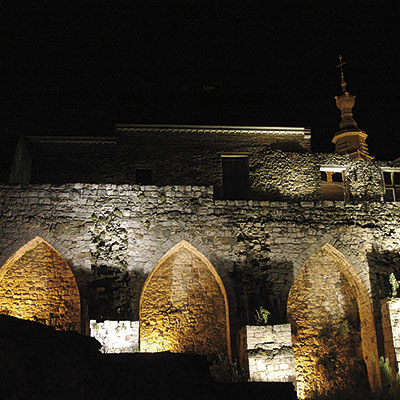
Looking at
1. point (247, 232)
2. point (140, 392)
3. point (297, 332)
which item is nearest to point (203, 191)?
point (247, 232)

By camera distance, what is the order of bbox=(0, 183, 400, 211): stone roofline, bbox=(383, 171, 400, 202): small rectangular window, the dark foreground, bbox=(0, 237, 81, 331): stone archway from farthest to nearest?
bbox=(383, 171, 400, 202): small rectangular window
bbox=(0, 237, 81, 331): stone archway
bbox=(0, 183, 400, 211): stone roofline
the dark foreground

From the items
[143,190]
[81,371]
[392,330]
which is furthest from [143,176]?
[81,371]

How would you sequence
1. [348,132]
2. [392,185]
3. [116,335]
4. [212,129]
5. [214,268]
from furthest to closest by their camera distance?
[348,132] < [212,129] < [392,185] < [214,268] < [116,335]

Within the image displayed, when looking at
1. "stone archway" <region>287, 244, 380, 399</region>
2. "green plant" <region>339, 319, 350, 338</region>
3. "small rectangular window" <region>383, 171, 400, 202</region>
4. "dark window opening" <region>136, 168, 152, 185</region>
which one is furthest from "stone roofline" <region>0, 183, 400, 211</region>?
"dark window opening" <region>136, 168, 152, 185</region>

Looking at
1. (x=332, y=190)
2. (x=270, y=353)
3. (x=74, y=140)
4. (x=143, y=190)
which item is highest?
(x=74, y=140)

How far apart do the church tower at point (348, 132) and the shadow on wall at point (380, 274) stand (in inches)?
500

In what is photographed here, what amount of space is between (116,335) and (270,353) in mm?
3832

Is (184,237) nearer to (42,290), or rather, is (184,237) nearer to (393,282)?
(42,290)

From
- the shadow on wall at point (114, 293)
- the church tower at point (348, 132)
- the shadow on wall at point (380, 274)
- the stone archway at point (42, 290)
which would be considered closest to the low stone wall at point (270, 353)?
the shadow on wall at point (114, 293)

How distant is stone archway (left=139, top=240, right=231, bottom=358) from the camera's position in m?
15.0

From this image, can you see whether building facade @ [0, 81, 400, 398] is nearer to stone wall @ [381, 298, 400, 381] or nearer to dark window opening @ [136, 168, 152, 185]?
stone wall @ [381, 298, 400, 381]

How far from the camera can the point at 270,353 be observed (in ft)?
42.8

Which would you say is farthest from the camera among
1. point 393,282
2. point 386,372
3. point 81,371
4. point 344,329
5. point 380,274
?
point 344,329

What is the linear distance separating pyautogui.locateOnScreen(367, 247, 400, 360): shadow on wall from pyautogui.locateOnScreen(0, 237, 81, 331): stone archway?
8254 mm
